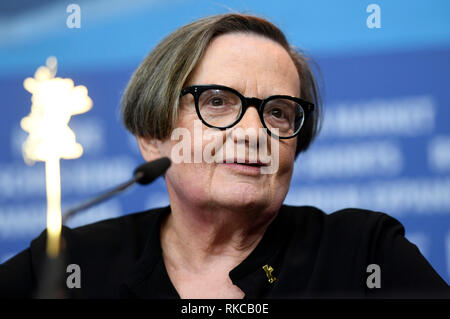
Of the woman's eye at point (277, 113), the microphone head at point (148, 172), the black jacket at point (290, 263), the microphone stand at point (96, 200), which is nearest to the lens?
the microphone stand at point (96, 200)

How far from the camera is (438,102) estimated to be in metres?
1.96

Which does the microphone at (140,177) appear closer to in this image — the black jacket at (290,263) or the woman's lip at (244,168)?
the woman's lip at (244,168)

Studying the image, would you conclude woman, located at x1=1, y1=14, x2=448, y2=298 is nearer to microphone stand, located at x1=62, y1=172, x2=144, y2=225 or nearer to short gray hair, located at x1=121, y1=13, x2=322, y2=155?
short gray hair, located at x1=121, y1=13, x2=322, y2=155

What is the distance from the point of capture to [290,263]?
129cm

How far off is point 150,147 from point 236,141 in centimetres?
30

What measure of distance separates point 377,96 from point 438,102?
224mm

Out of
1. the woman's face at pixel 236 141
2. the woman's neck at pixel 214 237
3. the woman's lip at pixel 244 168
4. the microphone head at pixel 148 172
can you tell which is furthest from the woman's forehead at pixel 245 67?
the microphone head at pixel 148 172

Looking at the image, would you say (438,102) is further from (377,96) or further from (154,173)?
(154,173)

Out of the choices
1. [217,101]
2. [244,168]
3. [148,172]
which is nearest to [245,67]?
[217,101]

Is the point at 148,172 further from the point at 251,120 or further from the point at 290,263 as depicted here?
the point at 290,263

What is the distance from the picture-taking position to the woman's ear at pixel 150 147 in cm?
141

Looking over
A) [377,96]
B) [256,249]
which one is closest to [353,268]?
[256,249]

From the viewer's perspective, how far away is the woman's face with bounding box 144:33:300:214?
1.23m

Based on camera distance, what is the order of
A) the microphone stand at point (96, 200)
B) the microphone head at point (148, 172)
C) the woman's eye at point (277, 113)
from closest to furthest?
the microphone stand at point (96, 200), the microphone head at point (148, 172), the woman's eye at point (277, 113)
